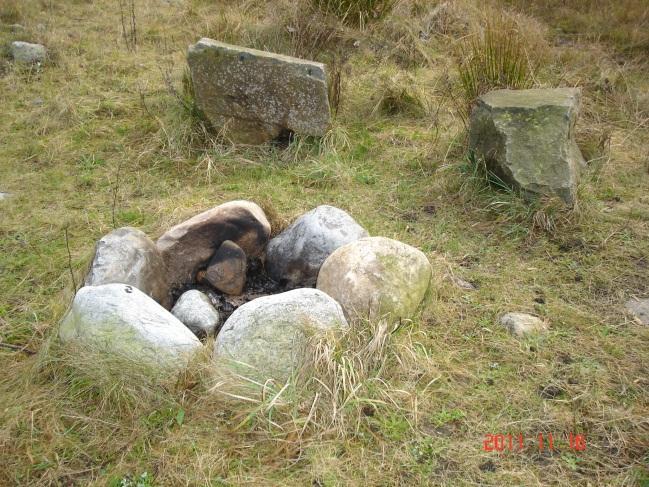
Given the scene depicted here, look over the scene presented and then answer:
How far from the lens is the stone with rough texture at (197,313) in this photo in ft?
9.72

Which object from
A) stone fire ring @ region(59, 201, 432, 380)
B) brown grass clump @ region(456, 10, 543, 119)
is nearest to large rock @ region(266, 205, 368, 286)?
stone fire ring @ region(59, 201, 432, 380)

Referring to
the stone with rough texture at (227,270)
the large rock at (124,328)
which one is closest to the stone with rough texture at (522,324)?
the stone with rough texture at (227,270)

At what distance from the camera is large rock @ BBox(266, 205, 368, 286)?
3348 mm

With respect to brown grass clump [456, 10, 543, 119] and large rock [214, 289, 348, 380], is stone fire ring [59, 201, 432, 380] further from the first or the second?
brown grass clump [456, 10, 543, 119]

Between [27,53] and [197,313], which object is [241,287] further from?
[27,53]

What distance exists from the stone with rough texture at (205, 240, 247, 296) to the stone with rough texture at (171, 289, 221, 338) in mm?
177

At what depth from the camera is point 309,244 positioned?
11.0ft

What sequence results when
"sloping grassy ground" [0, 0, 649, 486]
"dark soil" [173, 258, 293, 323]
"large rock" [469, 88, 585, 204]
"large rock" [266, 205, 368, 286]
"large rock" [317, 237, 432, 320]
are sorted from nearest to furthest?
"sloping grassy ground" [0, 0, 649, 486], "large rock" [317, 237, 432, 320], "dark soil" [173, 258, 293, 323], "large rock" [266, 205, 368, 286], "large rock" [469, 88, 585, 204]

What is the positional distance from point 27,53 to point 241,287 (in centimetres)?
427

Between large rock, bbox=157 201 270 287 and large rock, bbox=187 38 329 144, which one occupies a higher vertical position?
large rock, bbox=187 38 329 144

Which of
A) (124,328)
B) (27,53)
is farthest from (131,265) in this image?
(27,53)
